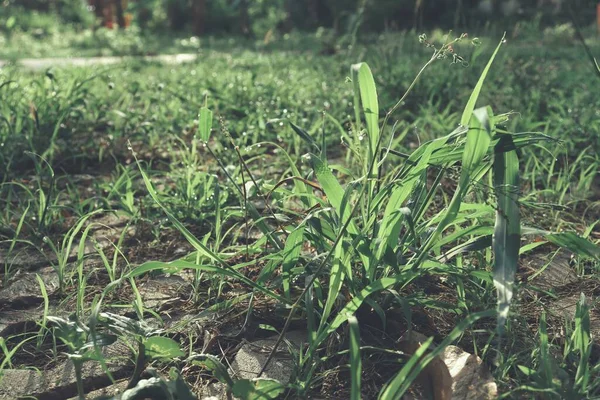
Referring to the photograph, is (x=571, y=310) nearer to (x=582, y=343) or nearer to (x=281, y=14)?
(x=582, y=343)

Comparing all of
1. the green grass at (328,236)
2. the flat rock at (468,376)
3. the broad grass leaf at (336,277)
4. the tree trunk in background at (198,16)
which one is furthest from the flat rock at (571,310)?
the tree trunk in background at (198,16)

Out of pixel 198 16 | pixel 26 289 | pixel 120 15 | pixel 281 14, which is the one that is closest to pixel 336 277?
pixel 26 289

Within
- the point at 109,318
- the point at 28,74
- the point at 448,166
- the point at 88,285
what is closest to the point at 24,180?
the point at 88,285

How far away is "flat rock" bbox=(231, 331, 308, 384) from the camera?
1604mm

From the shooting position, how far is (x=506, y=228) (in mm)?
1440

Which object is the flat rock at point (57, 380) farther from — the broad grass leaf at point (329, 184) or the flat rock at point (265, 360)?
the broad grass leaf at point (329, 184)

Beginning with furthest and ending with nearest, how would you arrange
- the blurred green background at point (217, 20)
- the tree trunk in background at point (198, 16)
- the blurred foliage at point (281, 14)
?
the tree trunk in background at point (198, 16) < the blurred foliage at point (281, 14) < the blurred green background at point (217, 20)

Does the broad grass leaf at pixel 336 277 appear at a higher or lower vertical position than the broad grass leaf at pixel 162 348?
higher

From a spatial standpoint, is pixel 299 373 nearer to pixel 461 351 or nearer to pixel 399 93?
pixel 461 351

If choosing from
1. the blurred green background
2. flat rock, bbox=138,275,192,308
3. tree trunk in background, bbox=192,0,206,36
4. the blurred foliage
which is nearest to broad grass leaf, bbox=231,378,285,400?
flat rock, bbox=138,275,192,308

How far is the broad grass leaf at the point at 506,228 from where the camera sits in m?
1.33

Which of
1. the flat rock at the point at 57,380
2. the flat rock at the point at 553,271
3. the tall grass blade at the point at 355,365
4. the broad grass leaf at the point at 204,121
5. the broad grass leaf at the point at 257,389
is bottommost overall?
the flat rock at the point at 553,271

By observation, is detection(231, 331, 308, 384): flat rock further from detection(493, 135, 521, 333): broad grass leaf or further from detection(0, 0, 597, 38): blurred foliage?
detection(0, 0, 597, 38): blurred foliage

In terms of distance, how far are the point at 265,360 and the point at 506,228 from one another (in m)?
0.60
